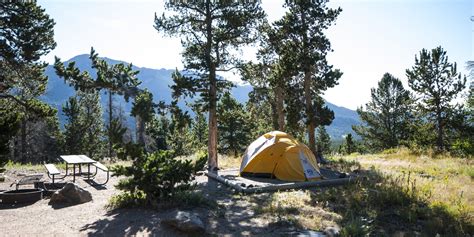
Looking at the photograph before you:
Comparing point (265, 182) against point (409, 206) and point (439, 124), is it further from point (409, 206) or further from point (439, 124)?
point (439, 124)

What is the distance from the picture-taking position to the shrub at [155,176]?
9383 millimetres

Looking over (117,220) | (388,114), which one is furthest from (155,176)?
(388,114)

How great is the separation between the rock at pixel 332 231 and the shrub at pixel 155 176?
13.2 ft

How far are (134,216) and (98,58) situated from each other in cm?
480

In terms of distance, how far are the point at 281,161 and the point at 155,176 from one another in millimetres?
6834

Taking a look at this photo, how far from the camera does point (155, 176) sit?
30.8ft

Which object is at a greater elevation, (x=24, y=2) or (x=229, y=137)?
(x=24, y=2)

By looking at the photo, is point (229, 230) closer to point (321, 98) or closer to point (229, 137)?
point (321, 98)

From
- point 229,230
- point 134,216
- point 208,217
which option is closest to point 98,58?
point 134,216

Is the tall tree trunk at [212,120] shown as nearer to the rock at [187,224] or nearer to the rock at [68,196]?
the rock at [68,196]

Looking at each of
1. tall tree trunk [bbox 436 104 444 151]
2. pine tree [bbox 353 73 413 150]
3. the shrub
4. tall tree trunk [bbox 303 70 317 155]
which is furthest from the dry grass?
pine tree [bbox 353 73 413 150]

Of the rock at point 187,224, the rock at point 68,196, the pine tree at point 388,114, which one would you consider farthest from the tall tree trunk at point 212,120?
the pine tree at point 388,114

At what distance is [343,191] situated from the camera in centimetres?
1144

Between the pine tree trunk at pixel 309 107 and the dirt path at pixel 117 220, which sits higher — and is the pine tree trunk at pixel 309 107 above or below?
above
